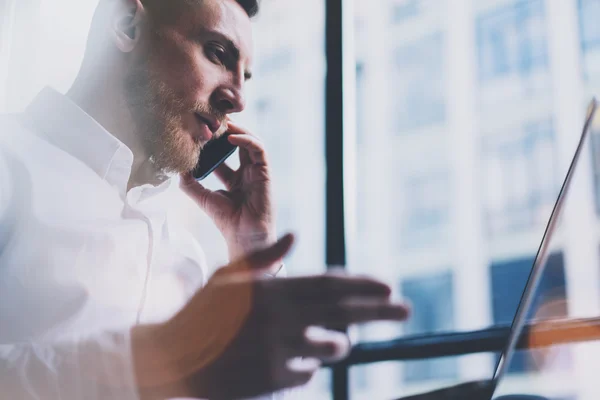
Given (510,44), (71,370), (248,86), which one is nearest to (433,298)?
(510,44)

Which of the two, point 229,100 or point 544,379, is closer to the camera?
point 544,379

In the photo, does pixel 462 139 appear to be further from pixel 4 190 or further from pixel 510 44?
pixel 4 190

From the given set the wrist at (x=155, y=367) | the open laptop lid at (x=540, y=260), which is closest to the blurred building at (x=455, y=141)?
the open laptop lid at (x=540, y=260)

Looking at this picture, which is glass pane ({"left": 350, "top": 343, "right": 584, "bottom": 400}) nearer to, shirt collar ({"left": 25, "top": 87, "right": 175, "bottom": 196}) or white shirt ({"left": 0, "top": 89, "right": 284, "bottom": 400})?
white shirt ({"left": 0, "top": 89, "right": 284, "bottom": 400})

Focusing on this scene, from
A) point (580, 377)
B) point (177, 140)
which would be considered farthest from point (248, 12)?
point (580, 377)

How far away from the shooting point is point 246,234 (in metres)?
1.50

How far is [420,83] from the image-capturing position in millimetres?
25781

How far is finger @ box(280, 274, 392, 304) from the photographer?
0.52m

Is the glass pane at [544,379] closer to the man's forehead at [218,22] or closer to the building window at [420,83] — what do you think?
the man's forehead at [218,22]

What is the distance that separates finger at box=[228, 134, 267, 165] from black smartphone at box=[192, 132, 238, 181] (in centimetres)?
2

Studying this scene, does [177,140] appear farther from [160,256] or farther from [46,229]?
[46,229]

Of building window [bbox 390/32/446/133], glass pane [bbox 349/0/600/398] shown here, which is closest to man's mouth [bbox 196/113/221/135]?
glass pane [bbox 349/0/600/398]

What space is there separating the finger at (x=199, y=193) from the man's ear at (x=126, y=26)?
0.40m

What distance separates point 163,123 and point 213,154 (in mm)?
162
